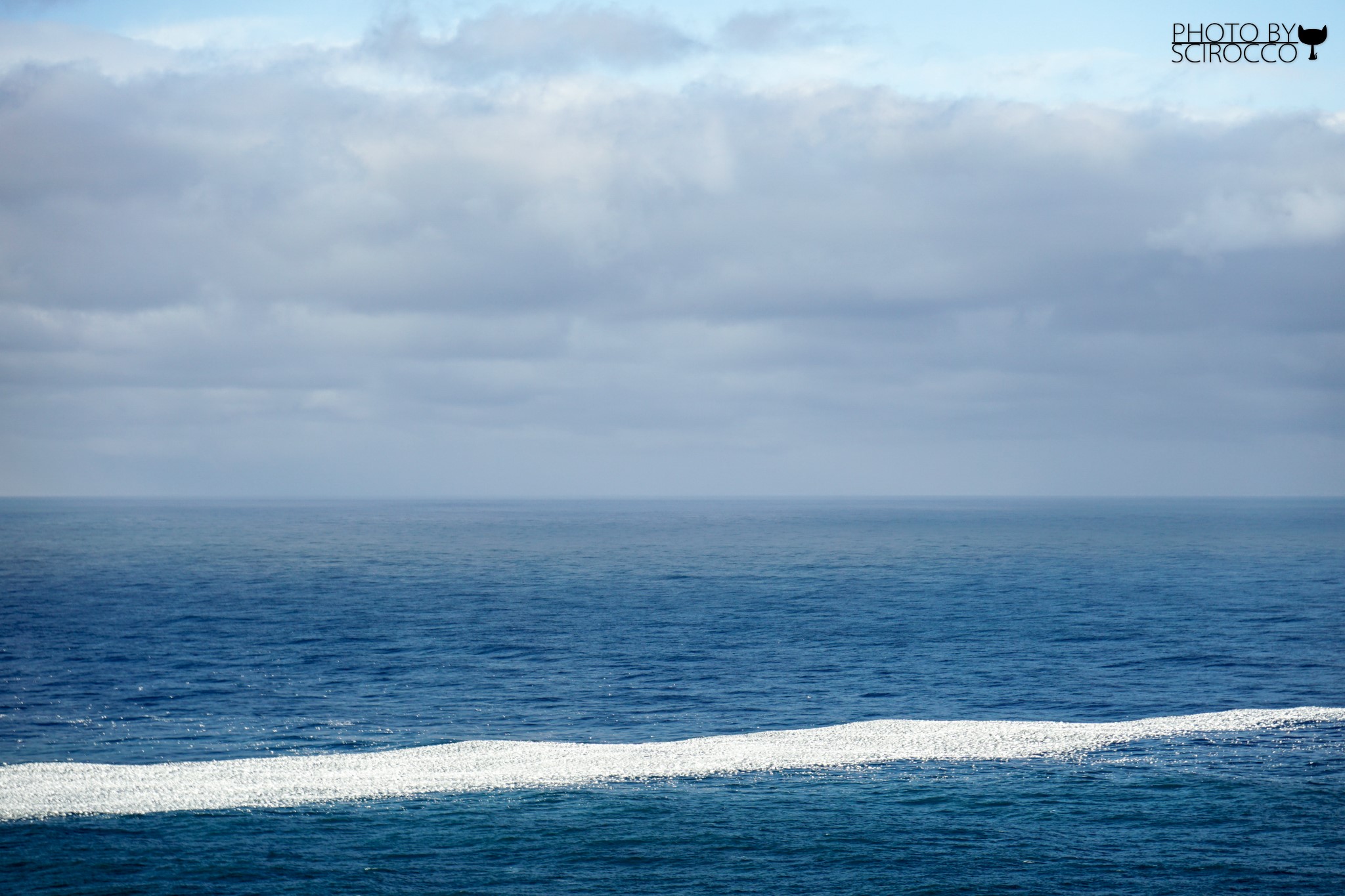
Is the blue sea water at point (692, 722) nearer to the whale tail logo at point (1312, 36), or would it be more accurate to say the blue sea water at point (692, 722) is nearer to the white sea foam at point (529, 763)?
the white sea foam at point (529, 763)

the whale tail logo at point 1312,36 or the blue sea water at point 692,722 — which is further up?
the whale tail logo at point 1312,36

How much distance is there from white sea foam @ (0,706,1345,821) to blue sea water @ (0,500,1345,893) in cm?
158

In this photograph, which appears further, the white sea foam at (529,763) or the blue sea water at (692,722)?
the white sea foam at (529,763)

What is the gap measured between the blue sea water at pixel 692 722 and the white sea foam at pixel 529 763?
5.20 feet

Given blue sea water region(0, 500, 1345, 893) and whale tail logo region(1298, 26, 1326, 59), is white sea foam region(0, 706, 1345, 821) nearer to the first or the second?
blue sea water region(0, 500, 1345, 893)

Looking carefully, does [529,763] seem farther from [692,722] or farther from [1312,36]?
[1312,36]

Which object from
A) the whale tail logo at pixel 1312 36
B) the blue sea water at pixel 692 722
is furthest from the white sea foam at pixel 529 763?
the whale tail logo at pixel 1312 36

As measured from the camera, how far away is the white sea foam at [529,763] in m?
47.9

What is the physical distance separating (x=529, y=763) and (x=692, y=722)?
1315cm

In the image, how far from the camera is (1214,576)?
159125mm

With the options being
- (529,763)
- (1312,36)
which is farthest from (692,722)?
(1312,36)

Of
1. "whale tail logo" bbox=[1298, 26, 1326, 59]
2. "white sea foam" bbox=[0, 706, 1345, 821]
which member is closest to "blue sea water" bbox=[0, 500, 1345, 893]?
"white sea foam" bbox=[0, 706, 1345, 821]

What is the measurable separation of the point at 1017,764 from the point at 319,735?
126ft

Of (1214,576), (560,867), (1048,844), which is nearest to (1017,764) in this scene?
(1048,844)
